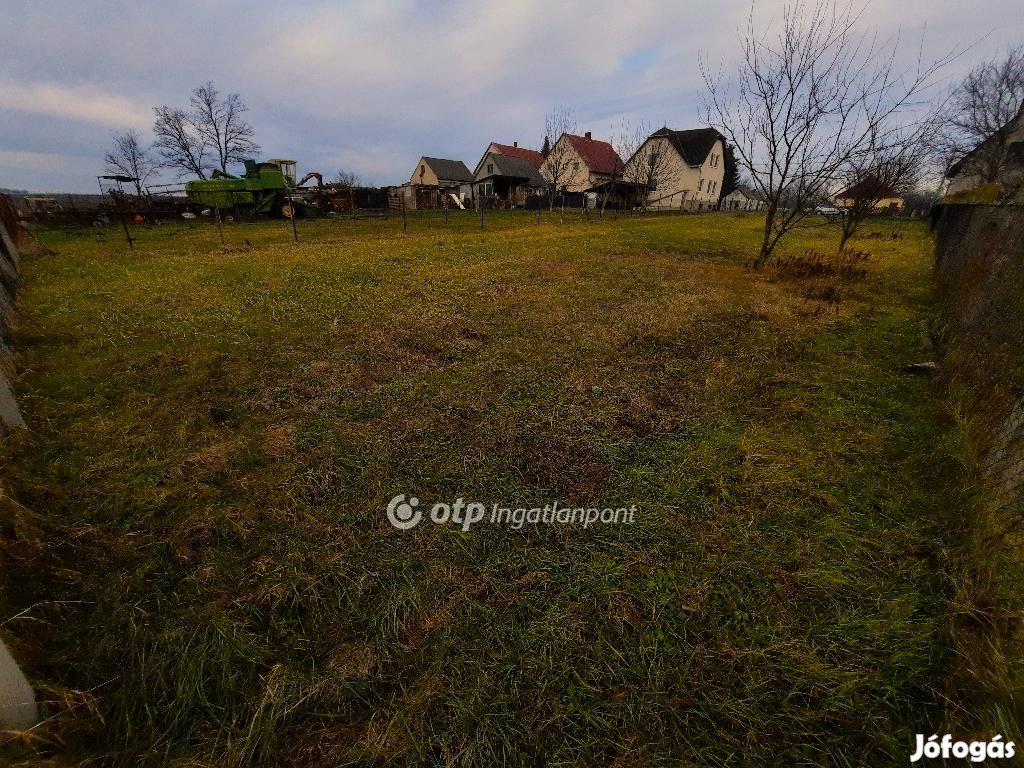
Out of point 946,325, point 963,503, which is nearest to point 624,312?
point 946,325

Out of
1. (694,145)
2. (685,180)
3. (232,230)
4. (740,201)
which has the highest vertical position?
(694,145)

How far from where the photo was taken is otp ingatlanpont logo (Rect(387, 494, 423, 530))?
8.93 feet

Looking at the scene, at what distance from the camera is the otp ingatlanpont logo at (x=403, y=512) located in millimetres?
2721

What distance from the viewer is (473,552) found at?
2518 millimetres

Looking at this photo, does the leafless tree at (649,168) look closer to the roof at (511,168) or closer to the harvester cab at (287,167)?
the roof at (511,168)

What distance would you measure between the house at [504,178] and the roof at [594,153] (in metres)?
4.76

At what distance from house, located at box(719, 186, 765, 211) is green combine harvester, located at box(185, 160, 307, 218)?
41.3m

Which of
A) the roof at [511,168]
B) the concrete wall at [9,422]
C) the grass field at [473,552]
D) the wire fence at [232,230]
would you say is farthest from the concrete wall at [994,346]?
the roof at [511,168]

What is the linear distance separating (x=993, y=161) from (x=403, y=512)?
3428 cm

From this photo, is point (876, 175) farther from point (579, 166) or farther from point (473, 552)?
point (579, 166)

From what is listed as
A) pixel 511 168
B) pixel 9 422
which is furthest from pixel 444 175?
pixel 9 422

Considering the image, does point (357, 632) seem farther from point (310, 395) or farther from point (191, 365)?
point (191, 365)

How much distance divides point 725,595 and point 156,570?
3.04 metres

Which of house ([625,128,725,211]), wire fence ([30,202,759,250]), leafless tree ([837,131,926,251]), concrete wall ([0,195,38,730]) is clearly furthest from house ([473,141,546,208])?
concrete wall ([0,195,38,730])
